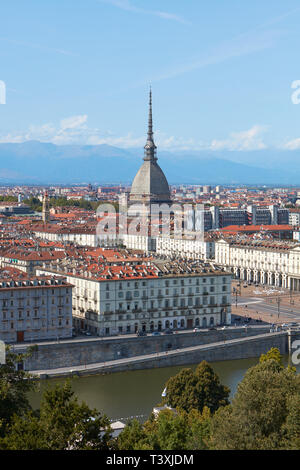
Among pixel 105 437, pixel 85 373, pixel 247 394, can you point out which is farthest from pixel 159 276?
pixel 105 437

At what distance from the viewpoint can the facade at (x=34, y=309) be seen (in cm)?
3203

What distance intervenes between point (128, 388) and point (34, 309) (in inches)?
227

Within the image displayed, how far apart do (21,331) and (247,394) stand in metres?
15.7

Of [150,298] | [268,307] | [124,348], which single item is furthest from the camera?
[268,307]

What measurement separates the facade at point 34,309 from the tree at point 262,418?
46.3 feet

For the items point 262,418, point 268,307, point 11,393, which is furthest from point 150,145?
point 262,418

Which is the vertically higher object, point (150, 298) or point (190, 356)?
point (150, 298)

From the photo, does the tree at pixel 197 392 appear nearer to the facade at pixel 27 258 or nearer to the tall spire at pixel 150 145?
the facade at pixel 27 258

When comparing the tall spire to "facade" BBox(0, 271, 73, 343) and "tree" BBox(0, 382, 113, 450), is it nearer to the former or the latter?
"facade" BBox(0, 271, 73, 343)

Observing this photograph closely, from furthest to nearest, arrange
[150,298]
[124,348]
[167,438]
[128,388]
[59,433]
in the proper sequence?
[150,298] → [124,348] → [128,388] → [167,438] → [59,433]

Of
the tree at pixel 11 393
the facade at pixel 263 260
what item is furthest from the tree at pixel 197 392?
the facade at pixel 263 260

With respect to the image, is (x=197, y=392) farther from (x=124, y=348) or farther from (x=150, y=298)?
(x=150, y=298)

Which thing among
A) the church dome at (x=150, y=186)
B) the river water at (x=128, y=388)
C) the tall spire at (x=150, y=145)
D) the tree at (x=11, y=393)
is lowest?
the river water at (x=128, y=388)

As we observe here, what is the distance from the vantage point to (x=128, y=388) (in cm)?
2905
